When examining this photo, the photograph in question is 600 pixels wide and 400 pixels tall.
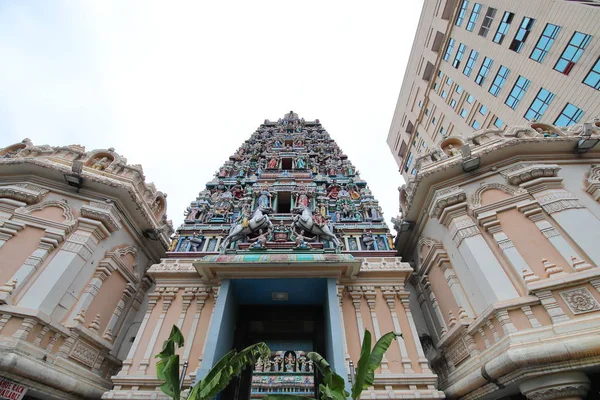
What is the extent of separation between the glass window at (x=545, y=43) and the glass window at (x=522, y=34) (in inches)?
50.8

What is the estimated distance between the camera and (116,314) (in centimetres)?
1037

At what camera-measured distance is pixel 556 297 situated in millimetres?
6617

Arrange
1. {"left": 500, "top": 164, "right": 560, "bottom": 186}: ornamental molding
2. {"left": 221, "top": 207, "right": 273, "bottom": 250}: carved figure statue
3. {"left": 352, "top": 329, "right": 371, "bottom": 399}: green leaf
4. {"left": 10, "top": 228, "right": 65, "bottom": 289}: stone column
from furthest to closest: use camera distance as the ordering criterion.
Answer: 1. {"left": 221, "top": 207, "right": 273, "bottom": 250}: carved figure statue
2. {"left": 500, "top": 164, "right": 560, "bottom": 186}: ornamental molding
3. {"left": 10, "top": 228, "right": 65, "bottom": 289}: stone column
4. {"left": 352, "top": 329, "right": 371, "bottom": 399}: green leaf

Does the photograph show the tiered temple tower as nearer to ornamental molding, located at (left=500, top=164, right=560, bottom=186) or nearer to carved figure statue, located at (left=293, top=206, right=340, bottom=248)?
carved figure statue, located at (left=293, top=206, right=340, bottom=248)

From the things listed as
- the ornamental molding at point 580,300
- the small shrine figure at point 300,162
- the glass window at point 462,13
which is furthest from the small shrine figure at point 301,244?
the glass window at point 462,13

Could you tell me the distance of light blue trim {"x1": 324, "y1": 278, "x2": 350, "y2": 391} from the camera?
701 centimetres

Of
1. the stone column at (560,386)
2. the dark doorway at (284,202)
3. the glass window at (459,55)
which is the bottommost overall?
the stone column at (560,386)

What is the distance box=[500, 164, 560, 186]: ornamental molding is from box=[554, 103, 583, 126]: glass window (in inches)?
474

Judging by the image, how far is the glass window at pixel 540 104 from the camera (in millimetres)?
18938

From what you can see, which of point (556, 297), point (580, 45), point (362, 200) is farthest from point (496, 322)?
point (580, 45)

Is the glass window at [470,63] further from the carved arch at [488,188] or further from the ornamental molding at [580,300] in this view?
the ornamental molding at [580,300]

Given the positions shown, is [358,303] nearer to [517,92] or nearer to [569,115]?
[569,115]

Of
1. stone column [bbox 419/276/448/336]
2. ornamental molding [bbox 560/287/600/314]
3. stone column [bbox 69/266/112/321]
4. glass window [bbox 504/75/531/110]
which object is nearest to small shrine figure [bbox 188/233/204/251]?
stone column [bbox 69/266/112/321]

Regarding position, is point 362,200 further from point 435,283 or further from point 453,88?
point 453,88
